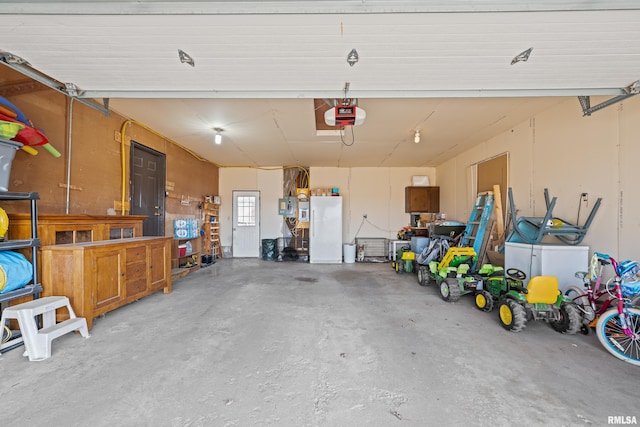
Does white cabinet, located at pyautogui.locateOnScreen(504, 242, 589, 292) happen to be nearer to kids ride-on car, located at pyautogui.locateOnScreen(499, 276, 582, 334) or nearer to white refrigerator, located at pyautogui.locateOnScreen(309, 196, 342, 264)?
kids ride-on car, located at pyautogui.locateOnScreen(499, 276, 582, 334)

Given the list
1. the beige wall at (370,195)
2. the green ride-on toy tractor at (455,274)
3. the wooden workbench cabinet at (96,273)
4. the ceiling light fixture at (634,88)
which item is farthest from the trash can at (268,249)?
the ceiling light fixture at (634,88)

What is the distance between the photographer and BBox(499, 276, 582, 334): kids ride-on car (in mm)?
2357

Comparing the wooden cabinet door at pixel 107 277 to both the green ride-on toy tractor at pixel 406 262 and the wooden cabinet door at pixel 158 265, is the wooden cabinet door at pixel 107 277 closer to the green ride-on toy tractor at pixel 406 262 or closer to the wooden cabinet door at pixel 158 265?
the wooden cabinet door at pixel 158 265

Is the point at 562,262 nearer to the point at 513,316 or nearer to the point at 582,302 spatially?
the point at 582,302

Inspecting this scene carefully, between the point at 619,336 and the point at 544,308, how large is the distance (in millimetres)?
494

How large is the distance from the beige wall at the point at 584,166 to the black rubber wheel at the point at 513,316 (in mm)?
1306

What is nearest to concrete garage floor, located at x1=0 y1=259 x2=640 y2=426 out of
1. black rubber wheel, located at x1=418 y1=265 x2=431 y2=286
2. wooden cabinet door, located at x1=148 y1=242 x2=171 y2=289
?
wooden cabinet door, located at x1=148 y1=242 x2=171 y2=289

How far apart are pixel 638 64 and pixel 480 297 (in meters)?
2.60

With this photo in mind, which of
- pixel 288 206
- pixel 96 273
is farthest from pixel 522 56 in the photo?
pixel 288 206

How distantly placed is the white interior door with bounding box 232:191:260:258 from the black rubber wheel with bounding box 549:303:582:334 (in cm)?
645

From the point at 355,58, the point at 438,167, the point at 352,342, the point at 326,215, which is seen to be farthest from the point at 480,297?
the point at 438,167

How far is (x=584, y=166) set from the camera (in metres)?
2.92

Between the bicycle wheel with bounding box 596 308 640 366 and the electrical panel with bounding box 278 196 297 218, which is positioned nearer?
the bicycle wheel with bounding box 596 308 640 366

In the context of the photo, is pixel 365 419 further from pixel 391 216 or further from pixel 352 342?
pixel 391 216
